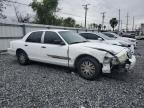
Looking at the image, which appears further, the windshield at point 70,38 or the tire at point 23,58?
the tire at point 23,58

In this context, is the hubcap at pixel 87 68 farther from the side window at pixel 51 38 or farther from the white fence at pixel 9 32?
the white fence at pixel 9 32

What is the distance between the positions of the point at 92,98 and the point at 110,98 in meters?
0.41

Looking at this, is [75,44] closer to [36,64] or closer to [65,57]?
[65,57]

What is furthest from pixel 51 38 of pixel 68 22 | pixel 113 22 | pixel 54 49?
pixel 113 22

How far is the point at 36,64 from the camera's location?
268 inches

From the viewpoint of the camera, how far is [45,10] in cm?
3238

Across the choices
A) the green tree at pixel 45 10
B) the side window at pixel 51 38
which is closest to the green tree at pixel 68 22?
the green tree at pixel 45 10

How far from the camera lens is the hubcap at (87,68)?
4577mm

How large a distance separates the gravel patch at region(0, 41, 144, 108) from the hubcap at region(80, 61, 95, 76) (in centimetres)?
26

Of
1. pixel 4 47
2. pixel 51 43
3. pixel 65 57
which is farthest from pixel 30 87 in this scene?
pixel 4 47

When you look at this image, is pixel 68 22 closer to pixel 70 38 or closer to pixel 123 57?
pixel 70 38

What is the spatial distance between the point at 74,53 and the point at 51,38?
3.99 ft

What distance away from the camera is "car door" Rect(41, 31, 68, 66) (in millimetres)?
5102

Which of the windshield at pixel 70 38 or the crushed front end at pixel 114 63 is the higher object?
the windshield at pixel 70 38
